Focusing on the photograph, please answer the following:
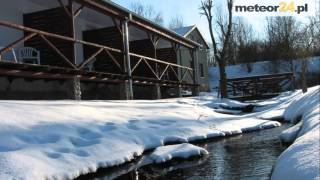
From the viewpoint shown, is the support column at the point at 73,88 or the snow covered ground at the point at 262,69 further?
the snow covered ground at the point at 262,69

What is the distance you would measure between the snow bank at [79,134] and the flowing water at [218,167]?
24 cm

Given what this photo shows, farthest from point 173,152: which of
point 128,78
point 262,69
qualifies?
point 262,69

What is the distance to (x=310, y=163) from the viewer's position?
13.5ft

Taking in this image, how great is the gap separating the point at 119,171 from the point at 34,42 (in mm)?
7995

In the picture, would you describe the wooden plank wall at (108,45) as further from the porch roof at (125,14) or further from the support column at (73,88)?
the support column at (73,88)

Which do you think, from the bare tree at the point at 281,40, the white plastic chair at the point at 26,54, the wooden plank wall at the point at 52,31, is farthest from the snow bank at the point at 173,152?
the bare tree at the point at 281,40

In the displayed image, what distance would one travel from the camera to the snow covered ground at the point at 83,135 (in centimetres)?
571

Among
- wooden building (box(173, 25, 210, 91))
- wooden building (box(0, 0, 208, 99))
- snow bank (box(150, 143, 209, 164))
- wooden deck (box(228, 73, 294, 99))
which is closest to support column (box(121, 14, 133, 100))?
wooden building (box(0, 0, 208, 99))

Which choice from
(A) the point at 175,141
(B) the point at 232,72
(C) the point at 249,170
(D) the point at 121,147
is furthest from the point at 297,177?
(B) the point at 232,72

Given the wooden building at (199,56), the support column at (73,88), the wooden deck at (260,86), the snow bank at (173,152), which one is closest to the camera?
the snow bank at (173,152)

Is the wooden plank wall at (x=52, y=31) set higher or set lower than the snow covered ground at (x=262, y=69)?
higher

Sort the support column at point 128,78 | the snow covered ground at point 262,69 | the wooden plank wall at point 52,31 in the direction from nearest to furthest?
the wooden plank wall at point 52,31, the support column at point 128,78, the snow covered ground at point 262,69

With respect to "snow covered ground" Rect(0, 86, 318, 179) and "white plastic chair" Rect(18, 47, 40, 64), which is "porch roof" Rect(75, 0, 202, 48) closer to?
"white plastic chair" Rect(18, 47, 40, 64)

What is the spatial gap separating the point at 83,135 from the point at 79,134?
63 millimetres
